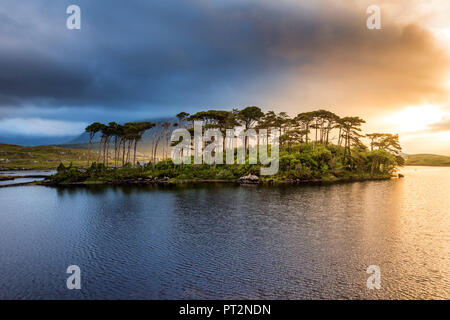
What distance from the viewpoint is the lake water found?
14636 millimetres

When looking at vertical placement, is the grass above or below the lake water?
above

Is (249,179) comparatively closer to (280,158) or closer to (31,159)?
(280,158)

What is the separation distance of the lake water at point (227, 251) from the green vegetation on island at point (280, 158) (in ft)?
124

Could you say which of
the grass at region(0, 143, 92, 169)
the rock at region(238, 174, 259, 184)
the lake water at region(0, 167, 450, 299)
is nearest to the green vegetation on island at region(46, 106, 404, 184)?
the rock at region(238, 174, 259, 184)

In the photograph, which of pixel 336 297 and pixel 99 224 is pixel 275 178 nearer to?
pixel 99 224

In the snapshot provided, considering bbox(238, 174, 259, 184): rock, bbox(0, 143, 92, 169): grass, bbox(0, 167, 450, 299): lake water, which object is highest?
bbox(0, 143, 92, 169): grass

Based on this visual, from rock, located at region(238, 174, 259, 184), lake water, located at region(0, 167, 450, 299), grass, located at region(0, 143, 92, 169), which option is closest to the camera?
lake water, located at region(0, 167, 450, 299)

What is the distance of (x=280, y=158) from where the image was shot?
78250 millimetres

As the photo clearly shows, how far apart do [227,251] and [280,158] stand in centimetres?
6140

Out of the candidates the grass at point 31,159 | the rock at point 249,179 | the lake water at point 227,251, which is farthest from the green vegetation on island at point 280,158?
the grass at point 31,159

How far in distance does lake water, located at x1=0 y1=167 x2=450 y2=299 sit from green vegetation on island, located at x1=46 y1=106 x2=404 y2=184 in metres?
37.9

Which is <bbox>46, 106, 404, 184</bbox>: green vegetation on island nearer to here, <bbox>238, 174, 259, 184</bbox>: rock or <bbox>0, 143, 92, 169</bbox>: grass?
<bbox>238, 174, 259, 184</bbox>: rock

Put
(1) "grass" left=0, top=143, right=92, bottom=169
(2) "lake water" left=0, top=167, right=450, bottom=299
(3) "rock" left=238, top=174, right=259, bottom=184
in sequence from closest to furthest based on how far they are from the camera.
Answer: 1. (2) "lake water" left=0, top=167, right=450, bottom=299
2. (3) "rock" left=238, top=174, right=259, bottom=184
3. (1) "grass" left=0, top=143, right=92, bottom=169
